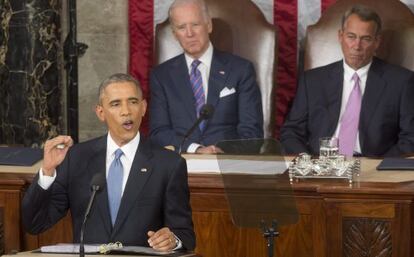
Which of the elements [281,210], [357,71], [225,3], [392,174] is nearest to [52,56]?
[225,3]

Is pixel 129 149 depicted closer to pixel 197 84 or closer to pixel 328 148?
pixel 328 148

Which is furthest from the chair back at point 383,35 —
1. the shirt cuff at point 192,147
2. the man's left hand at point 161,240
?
the man's left hand at point 161,240

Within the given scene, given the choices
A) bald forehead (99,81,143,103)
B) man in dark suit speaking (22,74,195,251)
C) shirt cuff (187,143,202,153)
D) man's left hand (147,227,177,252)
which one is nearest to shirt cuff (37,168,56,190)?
man in dark suit speaking (22,74,195,251)

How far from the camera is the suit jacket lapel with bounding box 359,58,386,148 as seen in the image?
27.6 ft

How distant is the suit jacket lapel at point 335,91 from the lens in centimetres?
853

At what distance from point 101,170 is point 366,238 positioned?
1.43 m

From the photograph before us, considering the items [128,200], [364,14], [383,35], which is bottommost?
[128,200]

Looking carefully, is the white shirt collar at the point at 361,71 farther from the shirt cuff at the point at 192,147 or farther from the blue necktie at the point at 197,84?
the shirt cuff at the point at 192,147

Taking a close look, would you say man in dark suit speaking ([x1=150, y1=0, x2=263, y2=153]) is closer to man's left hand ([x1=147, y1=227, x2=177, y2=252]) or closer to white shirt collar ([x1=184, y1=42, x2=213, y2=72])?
white shirt collar ([x1=184, y1=42, x2=213, y2=72])

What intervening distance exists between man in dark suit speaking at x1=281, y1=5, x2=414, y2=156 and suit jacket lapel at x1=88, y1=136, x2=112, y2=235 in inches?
99.3

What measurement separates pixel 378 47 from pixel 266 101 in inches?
33.6

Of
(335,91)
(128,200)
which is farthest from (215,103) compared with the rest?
(128,200)

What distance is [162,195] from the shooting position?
Result: 5.86 metres

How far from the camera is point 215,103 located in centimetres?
873
